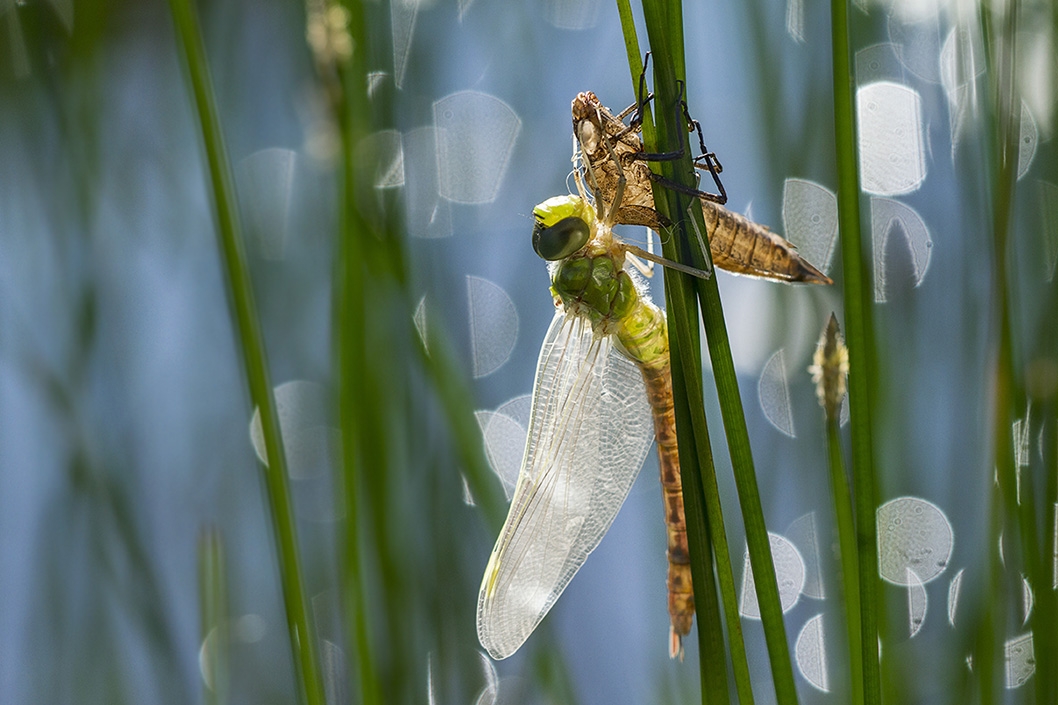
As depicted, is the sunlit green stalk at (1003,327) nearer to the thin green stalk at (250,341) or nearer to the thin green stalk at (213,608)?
the thin green stalk at (250,341)

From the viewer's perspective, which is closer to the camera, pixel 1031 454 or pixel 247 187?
pixel 1031 454

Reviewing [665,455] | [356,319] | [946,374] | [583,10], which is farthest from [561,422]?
[583,10]

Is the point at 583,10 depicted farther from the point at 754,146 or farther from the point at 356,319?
the point at 356,319

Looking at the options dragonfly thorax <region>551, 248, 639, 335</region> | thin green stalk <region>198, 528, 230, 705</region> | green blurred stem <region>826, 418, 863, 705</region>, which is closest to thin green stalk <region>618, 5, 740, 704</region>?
green blurred stem <region>826, 418, 863, 705</region>

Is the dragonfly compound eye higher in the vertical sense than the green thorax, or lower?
higher

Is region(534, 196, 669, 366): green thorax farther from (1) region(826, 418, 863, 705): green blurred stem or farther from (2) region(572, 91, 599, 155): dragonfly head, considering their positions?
(1) region(826, 418, 863, 705): green blurred stem
